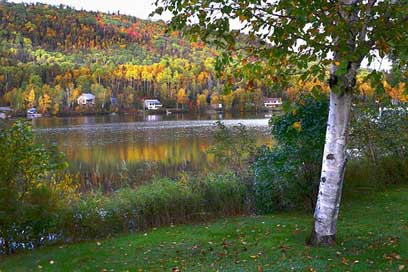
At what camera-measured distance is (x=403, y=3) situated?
4797 mm

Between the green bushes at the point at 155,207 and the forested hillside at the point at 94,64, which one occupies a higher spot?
the forested hillside at the point at 94,64

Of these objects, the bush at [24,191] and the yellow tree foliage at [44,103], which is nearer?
the bush at [24,191]

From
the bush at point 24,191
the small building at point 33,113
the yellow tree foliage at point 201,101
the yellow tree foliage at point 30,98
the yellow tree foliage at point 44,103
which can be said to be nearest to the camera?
the bush at point 24,191

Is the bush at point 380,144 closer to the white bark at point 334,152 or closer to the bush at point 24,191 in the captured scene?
the white bark at point 334,152

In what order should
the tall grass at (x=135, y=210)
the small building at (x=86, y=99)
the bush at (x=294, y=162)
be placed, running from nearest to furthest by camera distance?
the tall grass at (x=135, y=210), the bush at (x=294, y=162), the small building at (x=86, y=99)

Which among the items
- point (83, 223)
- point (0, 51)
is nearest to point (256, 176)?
point (83, 223)

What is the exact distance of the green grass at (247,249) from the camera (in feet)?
17.9

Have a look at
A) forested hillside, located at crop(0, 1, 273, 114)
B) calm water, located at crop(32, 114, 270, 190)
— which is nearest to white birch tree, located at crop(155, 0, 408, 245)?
calm water, located at crop(32, 114, 270, 190)

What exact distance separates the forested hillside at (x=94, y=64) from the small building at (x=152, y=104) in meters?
2.07

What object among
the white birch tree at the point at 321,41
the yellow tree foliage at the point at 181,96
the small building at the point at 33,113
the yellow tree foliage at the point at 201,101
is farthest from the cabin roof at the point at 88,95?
the white birch tree at the point at 321,41

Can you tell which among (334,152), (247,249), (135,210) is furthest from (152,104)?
(334,152)


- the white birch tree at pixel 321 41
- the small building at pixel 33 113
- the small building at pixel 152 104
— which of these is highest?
the white birch tree at pixel 321 41

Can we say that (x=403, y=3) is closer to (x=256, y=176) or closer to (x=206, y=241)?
(x=206, y=241)

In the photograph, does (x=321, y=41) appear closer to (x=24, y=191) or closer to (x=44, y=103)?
(x=24, y=191)
